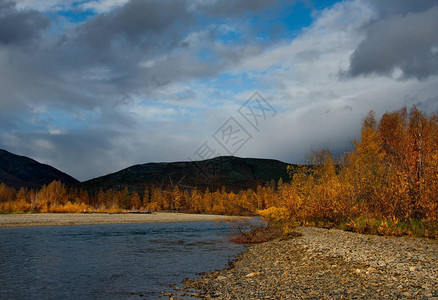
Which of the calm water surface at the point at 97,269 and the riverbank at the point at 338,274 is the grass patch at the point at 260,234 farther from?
the riverbank at the point at 338,274

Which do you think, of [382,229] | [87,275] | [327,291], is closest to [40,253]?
[87,275]

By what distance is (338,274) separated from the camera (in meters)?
12.7

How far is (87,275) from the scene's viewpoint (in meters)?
16.7

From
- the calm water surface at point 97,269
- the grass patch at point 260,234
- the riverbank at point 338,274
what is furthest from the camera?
the grass patch at point 260,234

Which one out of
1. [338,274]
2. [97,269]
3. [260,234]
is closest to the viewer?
[338,274]

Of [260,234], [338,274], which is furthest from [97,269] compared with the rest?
[260,234]

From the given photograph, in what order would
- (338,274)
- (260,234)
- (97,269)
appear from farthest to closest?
1. (260,234)
2. (97,269)
3. (338,274)

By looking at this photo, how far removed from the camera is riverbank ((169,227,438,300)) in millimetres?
10203

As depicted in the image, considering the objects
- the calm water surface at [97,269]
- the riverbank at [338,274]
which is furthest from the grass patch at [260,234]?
the riverbank at [338,274]

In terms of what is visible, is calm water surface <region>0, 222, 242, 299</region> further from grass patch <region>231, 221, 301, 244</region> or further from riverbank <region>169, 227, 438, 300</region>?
grass patch <region>231, 221, 301, 244</region>

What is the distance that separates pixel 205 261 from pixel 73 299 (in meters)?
9.38

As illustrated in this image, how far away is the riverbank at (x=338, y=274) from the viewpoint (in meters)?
10.2

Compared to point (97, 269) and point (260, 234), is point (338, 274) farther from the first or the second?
point (260, 234)

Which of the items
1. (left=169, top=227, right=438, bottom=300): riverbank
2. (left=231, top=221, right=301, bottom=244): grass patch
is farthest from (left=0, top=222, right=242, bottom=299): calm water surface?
(left=231, top=221, right=301, bottom=244): grass patch
